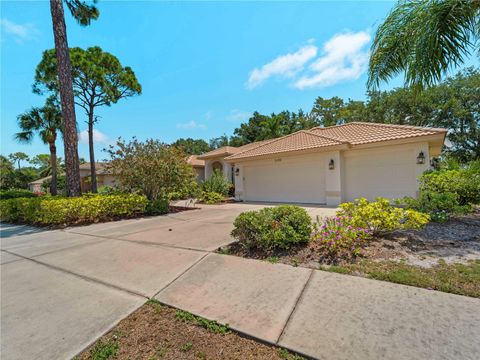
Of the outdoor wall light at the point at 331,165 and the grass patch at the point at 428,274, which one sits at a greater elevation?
the outdoor wall light at the point at 331,165

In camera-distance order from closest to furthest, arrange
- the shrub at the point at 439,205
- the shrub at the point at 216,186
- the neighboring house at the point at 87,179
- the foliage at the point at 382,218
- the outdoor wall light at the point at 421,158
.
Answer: the foliage at the point at 382,218, the shrub at the point at 439,205, the outdoor wall light at the point at 421,158, the shrub at the point at 216,186, the neighboring house at the point at 87,179

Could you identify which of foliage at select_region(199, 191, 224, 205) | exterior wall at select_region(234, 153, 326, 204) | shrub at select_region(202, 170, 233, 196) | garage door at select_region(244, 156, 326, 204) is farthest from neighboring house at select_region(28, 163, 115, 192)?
garage door at select_region(244, 156, 326, 204)

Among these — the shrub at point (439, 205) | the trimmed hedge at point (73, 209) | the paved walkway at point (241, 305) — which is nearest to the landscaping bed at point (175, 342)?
the paved walkway at point (241, 305)

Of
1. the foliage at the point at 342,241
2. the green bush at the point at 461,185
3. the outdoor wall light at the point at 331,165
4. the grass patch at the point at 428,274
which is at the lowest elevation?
the grass patch at the point at 428,274

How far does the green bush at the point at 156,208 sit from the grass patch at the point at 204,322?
8383mm

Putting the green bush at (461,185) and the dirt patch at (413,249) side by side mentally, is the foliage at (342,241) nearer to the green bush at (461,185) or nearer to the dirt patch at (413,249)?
the dirt patch at (413,249)

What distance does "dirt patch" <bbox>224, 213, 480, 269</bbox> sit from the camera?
346cm

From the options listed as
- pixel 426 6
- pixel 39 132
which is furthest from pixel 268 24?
pixel 39 132

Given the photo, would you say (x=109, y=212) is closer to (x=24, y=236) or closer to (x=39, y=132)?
(x=24, y=236)

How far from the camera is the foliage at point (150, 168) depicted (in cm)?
1016

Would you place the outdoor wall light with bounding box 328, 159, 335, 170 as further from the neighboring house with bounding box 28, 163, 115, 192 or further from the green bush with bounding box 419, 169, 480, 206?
the neighboring house with bounding box 28, 163, 115, 192

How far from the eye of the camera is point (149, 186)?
35.3ft

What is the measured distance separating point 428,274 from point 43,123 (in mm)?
22396

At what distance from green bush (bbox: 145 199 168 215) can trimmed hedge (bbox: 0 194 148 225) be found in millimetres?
213
